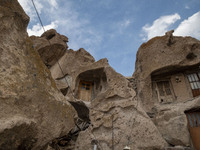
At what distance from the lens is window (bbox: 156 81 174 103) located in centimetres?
963

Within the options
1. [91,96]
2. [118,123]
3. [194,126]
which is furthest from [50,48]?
[194,126]

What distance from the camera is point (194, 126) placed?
23.3 feet

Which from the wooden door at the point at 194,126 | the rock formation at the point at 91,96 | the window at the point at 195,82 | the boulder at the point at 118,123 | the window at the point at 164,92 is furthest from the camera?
the window at the point at 164,92

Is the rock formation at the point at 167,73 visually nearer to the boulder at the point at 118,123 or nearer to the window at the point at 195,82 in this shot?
the window at the point at 195,82

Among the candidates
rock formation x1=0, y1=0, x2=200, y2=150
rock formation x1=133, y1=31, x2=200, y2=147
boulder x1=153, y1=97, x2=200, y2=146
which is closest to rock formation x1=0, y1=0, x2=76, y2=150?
rock formation x1=0, y1=0, x2=200, y2=150

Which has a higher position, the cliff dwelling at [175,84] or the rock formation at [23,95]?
the cliff dwelling at [175,84]

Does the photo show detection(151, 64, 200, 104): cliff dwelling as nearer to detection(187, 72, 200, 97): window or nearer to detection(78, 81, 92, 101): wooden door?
detection(187, 72, 200, 97): window

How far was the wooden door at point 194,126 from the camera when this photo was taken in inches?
264

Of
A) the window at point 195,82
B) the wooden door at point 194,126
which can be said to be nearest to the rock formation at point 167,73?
the window at point 195,82

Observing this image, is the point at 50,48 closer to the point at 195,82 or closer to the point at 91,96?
the point at 91,96

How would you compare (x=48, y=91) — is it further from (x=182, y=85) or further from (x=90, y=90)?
(x=182, y=85)

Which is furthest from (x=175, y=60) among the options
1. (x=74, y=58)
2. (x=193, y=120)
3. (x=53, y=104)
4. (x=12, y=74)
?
(x=12, y=74)

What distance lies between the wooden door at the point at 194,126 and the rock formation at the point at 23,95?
6060 millimetres

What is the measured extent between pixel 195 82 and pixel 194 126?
3.25 meters
